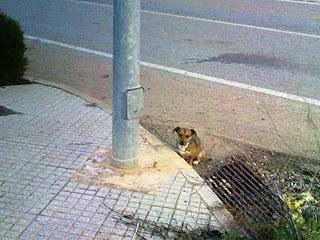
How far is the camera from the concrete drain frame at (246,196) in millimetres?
3977

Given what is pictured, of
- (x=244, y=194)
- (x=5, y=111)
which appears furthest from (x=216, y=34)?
(x=244, y=194)

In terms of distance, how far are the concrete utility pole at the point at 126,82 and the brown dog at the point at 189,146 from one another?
26.2 inches

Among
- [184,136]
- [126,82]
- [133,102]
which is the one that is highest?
[126,82]

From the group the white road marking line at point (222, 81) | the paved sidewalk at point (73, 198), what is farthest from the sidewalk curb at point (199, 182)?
the white road marking line at point (222, 81)

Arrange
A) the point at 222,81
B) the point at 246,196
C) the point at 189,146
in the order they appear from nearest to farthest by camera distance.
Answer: the point at 246,196 → the point at 189,146 → the point at 222,81

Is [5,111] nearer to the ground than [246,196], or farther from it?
farther from it

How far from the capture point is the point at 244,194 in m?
4.74

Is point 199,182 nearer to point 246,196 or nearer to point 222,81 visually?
point 246,196

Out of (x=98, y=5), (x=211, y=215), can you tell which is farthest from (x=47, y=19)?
(x=211, y=215)

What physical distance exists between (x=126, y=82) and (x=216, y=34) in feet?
23.4

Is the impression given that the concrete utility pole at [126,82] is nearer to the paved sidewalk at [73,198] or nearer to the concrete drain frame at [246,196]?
the paved sidewalk at [73,198]

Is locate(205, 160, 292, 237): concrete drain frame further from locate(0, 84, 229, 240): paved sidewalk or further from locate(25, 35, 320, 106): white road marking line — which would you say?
locate(25, 35, 320, 106): white road marking line

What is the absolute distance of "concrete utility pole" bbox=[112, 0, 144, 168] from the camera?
4.47 m

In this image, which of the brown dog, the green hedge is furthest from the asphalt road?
the brown dog
